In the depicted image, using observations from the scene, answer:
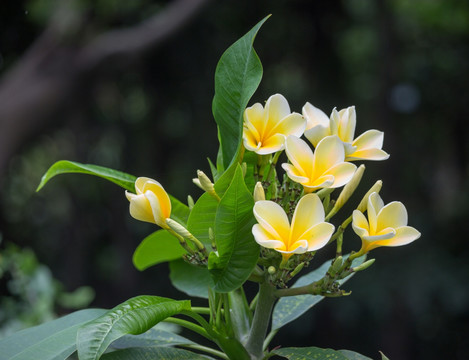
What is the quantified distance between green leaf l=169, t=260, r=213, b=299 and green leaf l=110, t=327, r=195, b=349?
10 cm

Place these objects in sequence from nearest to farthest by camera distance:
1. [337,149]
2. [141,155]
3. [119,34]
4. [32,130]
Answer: [337,149] → [32,130] → [119,34] → [141,155]

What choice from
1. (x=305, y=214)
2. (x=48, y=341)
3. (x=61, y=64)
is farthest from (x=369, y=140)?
(x=61, y=64)

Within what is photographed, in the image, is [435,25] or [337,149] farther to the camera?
[435,25]

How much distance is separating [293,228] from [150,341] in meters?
0.24

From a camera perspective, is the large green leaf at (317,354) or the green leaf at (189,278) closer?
the large green leaf at (317,354)

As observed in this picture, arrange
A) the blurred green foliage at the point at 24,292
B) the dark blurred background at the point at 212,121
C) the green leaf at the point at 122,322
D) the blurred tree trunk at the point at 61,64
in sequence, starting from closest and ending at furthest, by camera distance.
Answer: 1. the green leaf at the point at 122,322
2. the blurred green foliage at the point at 24,292
3. the blurred tree trunk at the point at 61,64
4. the dark blurred background at the point at 212,121

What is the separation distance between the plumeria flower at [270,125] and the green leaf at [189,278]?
0.27m

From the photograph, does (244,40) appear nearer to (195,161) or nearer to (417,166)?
(195,161)

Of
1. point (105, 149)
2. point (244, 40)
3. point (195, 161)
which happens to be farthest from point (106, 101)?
point (244, 40)

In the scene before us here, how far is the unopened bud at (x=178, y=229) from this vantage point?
50cm

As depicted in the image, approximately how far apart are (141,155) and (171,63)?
1.21 meters

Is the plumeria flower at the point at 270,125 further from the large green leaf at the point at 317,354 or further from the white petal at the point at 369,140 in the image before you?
the large green leaf at the point at 317,354

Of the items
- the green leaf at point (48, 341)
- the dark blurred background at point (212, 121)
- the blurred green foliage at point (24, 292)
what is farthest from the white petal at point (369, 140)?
the dark blurred background at point (212, 121)

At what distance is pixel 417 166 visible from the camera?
5512 mm
